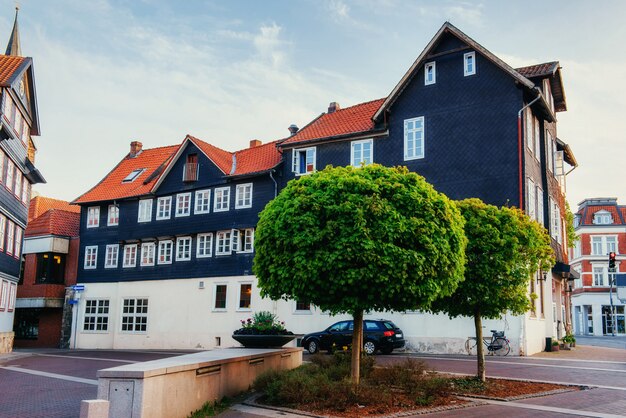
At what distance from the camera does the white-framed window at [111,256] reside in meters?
41.4

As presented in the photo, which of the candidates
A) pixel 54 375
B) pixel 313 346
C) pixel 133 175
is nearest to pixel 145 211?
pixel 133 175

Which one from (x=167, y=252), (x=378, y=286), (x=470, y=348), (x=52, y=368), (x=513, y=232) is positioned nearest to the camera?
(x=378, y=286)

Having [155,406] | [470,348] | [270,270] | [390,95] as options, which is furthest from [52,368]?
[390,95]

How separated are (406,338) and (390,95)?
37.8 feet

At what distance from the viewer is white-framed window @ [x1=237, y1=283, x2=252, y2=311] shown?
34938 mm

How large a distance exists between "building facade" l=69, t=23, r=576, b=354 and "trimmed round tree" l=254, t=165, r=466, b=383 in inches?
574

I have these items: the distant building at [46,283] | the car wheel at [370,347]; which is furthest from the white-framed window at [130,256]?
the car wheel at [370,347]

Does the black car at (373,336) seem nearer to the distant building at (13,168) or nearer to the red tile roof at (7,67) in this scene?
the distant building at (13,168)

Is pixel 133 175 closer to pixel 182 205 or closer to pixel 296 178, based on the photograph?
pixel 182 205

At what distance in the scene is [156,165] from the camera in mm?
43906

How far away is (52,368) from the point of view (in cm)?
2239

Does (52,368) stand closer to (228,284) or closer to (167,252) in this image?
(228,284)

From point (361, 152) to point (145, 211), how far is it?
1590 centimetres

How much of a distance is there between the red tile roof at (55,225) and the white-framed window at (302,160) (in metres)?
18.7
